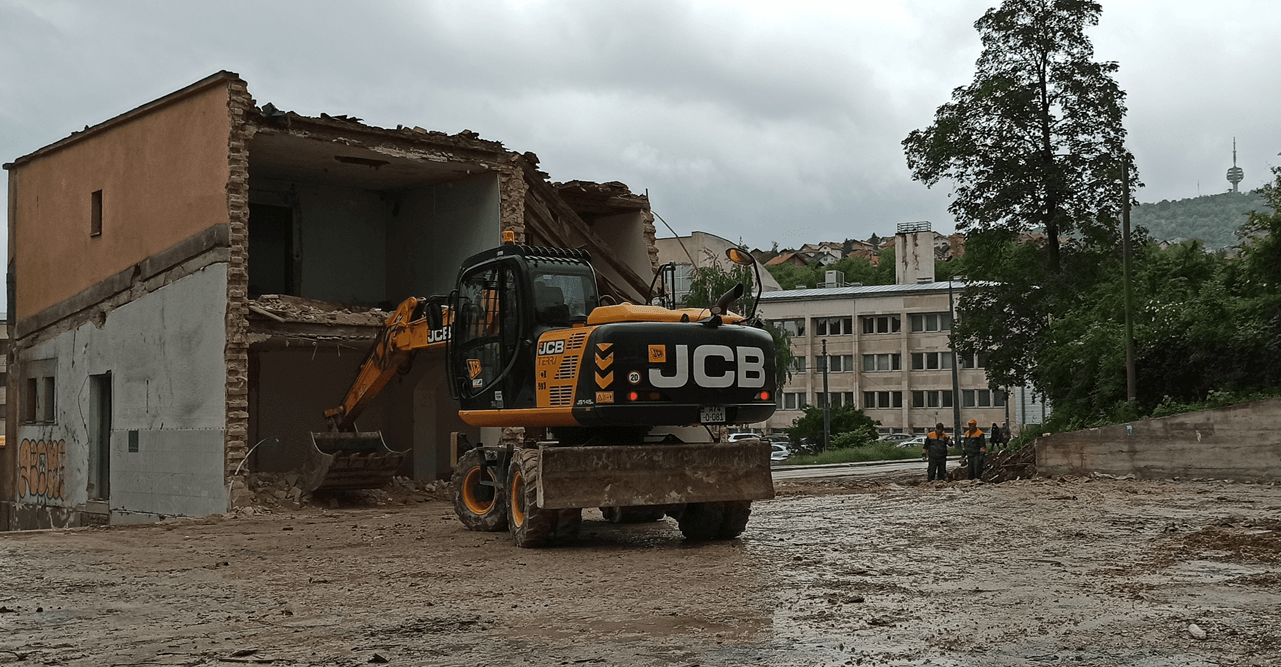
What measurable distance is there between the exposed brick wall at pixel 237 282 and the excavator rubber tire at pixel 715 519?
9.95m

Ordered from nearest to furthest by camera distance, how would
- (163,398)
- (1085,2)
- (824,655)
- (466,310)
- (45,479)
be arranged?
(824,655), (466,310), (163,398), (45,479), (1085,2)

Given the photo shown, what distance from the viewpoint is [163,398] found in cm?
2288

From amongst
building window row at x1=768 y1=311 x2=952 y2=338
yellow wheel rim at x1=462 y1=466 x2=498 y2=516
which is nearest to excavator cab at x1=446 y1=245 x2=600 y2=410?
yellow wheel rim at x1=462 y1=466 x2=498 y2=516

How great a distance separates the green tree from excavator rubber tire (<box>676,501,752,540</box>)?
45.1m

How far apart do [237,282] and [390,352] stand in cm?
361

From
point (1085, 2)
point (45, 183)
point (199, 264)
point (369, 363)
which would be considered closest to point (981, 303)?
point (1085, 2)

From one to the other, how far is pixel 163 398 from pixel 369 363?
15.3 ft

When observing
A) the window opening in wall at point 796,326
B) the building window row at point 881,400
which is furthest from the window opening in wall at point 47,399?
the building window row at point 881,400

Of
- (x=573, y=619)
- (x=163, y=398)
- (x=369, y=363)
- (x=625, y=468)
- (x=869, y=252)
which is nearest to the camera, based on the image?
(x=573, y=619)

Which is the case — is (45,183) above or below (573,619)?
above

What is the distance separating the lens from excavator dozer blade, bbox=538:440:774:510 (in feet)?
43.8

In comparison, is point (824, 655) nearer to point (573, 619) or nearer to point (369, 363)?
point (573, 619)

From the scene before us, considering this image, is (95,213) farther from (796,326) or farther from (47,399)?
(796,326)

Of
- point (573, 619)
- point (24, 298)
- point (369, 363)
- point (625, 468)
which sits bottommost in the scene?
point (573, 619)
